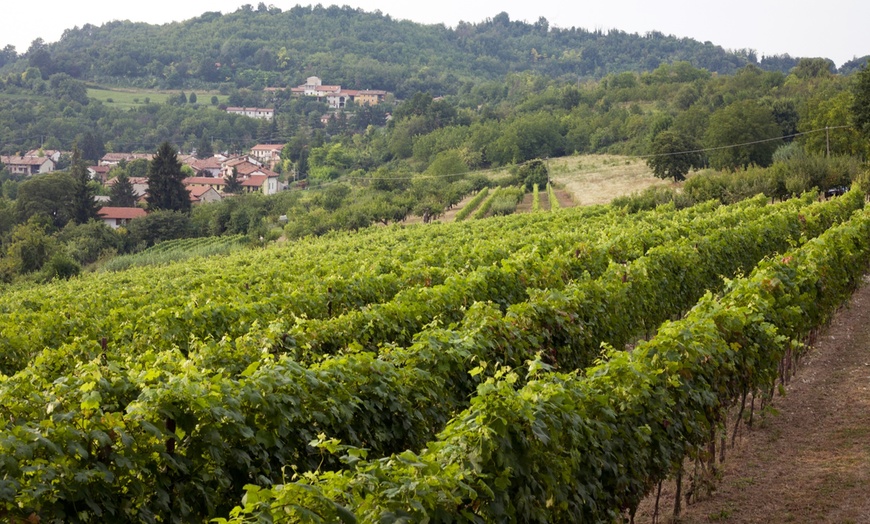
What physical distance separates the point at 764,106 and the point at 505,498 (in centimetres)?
6689

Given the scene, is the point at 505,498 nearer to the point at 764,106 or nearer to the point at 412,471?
the point at 412,471

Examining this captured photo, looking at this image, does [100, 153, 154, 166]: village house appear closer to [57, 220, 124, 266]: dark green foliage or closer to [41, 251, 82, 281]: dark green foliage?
[57, 220, 124, 266]: dark green foliage

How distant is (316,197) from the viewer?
7644cm

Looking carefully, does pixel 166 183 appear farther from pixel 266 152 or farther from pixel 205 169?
pixel 266 152

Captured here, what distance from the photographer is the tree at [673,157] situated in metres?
57.6

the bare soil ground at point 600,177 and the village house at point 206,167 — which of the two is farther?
the village house at point 206,167

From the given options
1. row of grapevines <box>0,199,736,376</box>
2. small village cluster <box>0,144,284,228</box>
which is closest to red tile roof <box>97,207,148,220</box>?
small village cluster <box>0,144,284,228</box>

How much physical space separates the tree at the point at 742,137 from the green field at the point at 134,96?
12755 cm

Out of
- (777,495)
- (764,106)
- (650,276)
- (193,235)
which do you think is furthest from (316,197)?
(777,495)

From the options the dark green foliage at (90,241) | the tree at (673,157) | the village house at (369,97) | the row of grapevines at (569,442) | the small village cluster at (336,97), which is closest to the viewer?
the row of grapevines at (569,442)

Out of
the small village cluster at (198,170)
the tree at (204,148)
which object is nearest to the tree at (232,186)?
the small village cluster at (198,170)

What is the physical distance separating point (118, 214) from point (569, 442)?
79.0m

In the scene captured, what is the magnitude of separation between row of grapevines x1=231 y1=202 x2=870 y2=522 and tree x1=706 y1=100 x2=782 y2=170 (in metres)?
53.1

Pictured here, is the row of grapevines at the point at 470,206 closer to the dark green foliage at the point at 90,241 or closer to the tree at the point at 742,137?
the tree at the point at 742,137
